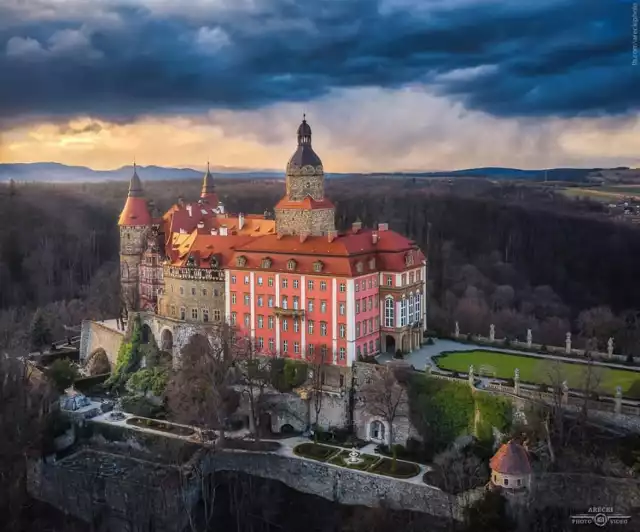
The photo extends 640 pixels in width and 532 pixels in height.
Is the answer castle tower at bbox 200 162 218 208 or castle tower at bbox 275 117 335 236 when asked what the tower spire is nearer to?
castle tower at bbox 200 162 218 208

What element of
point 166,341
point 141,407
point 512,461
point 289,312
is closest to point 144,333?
point 166,341

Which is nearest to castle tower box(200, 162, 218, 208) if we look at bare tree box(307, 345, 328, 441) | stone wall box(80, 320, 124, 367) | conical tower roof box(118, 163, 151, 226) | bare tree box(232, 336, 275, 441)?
conical tower roof box(118, 163, 151, 226)

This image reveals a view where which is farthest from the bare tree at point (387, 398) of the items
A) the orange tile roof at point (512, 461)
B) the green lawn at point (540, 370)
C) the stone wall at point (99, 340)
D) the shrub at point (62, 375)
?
the shrub at point (62, 375)

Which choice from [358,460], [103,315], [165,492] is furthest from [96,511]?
[103,315]

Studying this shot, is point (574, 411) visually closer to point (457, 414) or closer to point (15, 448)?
point (457, 414)

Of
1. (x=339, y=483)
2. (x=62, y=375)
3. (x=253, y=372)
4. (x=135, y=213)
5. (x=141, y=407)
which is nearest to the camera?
(x=339, y=483)

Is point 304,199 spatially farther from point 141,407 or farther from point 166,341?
point 141,407
